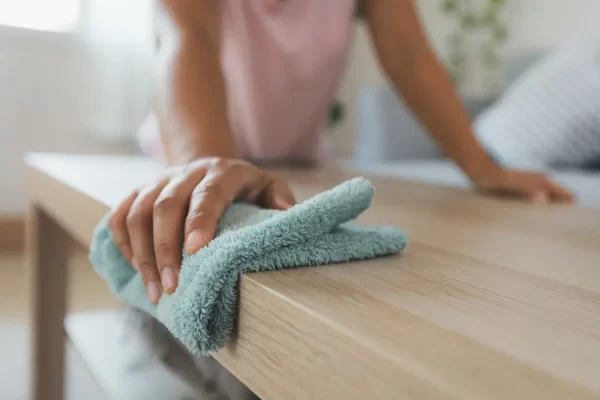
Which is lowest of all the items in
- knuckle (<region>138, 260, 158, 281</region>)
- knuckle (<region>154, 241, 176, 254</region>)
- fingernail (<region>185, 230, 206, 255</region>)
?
knuckle (<region>138, 260, 158, 281</region>)

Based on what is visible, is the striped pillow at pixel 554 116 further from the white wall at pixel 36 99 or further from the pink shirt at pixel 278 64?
the white wall at pixel 36 99

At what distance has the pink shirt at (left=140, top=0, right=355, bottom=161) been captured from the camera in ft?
3.09

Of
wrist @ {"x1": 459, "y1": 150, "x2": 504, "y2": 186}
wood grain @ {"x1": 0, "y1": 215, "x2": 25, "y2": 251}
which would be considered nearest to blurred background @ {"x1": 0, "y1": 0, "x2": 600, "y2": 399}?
wood grain @ {"x1": 0, "y1": 215, "x2": 25, "y2": 251}

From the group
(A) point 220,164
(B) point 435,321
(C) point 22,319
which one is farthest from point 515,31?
(B) point 435,321

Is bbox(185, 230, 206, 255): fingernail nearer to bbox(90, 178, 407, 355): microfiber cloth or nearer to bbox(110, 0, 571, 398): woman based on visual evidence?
bbox(90, 178, 407, 355): microfiber cloth

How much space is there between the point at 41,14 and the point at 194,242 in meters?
2.13

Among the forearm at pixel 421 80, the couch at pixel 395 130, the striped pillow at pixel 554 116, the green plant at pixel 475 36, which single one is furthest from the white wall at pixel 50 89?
the forearm at pixel 421 80

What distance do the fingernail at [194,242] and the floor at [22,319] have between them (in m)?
0.74

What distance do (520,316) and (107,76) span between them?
2084mm

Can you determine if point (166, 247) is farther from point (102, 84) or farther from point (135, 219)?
point (102, 84)

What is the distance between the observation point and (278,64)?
0.96 m

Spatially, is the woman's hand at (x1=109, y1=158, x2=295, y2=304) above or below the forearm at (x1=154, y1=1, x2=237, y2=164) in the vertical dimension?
below

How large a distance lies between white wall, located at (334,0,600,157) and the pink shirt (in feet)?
4.59

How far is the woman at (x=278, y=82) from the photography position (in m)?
0.59
